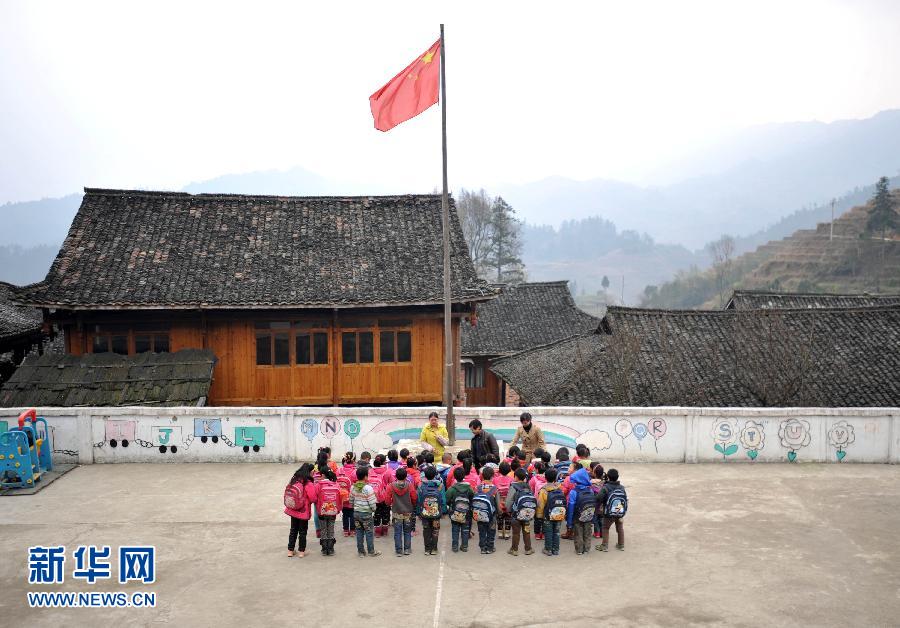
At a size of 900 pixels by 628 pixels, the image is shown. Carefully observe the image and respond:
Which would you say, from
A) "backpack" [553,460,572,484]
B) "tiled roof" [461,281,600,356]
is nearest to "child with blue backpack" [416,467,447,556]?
"backpack" [553,460,572,484]

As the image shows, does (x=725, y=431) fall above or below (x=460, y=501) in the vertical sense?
above

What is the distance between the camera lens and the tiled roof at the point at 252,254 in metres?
18.9

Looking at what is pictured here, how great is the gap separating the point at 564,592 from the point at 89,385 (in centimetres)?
1210

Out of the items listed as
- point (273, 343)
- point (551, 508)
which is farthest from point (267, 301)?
point (551, 508)

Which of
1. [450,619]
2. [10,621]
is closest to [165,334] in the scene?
[10,621]

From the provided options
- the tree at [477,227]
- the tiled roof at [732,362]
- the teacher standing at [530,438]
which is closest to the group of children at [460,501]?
the teacher standing at [530,438]

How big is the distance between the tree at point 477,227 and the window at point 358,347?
5313cm

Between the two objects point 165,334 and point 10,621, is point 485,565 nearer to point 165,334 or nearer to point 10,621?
point 10,621

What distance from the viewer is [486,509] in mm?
10109

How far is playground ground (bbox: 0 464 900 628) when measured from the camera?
877cm

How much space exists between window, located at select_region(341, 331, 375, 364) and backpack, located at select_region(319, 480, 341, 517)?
9810 millimetres

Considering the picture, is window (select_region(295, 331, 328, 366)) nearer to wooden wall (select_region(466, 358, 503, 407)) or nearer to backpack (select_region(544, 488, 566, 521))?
backpack (select_region(544, 488, 566, 521))

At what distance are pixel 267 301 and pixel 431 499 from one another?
400 inches

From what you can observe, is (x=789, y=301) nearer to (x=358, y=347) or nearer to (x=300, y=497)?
Result: (x=358, y=347)
